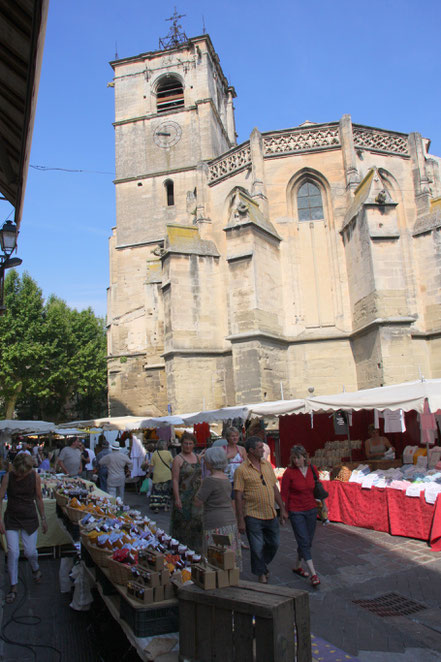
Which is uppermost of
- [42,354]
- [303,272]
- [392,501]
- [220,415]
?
[303,272]

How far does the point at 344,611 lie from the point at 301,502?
1101 mm

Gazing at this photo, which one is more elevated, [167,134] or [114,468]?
[167,134]

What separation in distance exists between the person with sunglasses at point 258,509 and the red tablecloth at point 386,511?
2629mm

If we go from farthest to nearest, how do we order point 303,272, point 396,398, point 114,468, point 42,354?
point 42,354
point 303,272
point 114,468
point 396,398

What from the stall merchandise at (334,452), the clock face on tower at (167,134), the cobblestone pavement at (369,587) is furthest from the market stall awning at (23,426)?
the clock face on tower at (167,134)

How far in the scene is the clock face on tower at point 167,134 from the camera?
2553cm

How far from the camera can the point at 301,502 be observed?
5168 mm

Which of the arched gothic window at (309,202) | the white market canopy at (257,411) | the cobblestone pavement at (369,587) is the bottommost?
the cobblestone pavement at (369,587)

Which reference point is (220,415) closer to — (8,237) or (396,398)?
(396,398)

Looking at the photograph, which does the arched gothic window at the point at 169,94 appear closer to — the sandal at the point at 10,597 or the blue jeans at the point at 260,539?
the blue jeans at the point at 260,539

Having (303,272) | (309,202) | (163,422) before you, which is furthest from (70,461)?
(309,202)

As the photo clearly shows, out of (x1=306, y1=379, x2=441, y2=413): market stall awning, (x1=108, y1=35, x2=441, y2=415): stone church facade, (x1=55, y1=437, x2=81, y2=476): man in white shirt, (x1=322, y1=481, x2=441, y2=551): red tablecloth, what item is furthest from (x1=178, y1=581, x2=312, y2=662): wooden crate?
(x1=108, y1=35, x2=441, y2=415): stone church facade

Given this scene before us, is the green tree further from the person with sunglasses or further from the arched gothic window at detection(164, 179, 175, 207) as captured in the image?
the person with sunglasses

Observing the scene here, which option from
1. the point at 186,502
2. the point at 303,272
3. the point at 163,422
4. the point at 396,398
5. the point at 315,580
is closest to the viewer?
the point at 315,580
